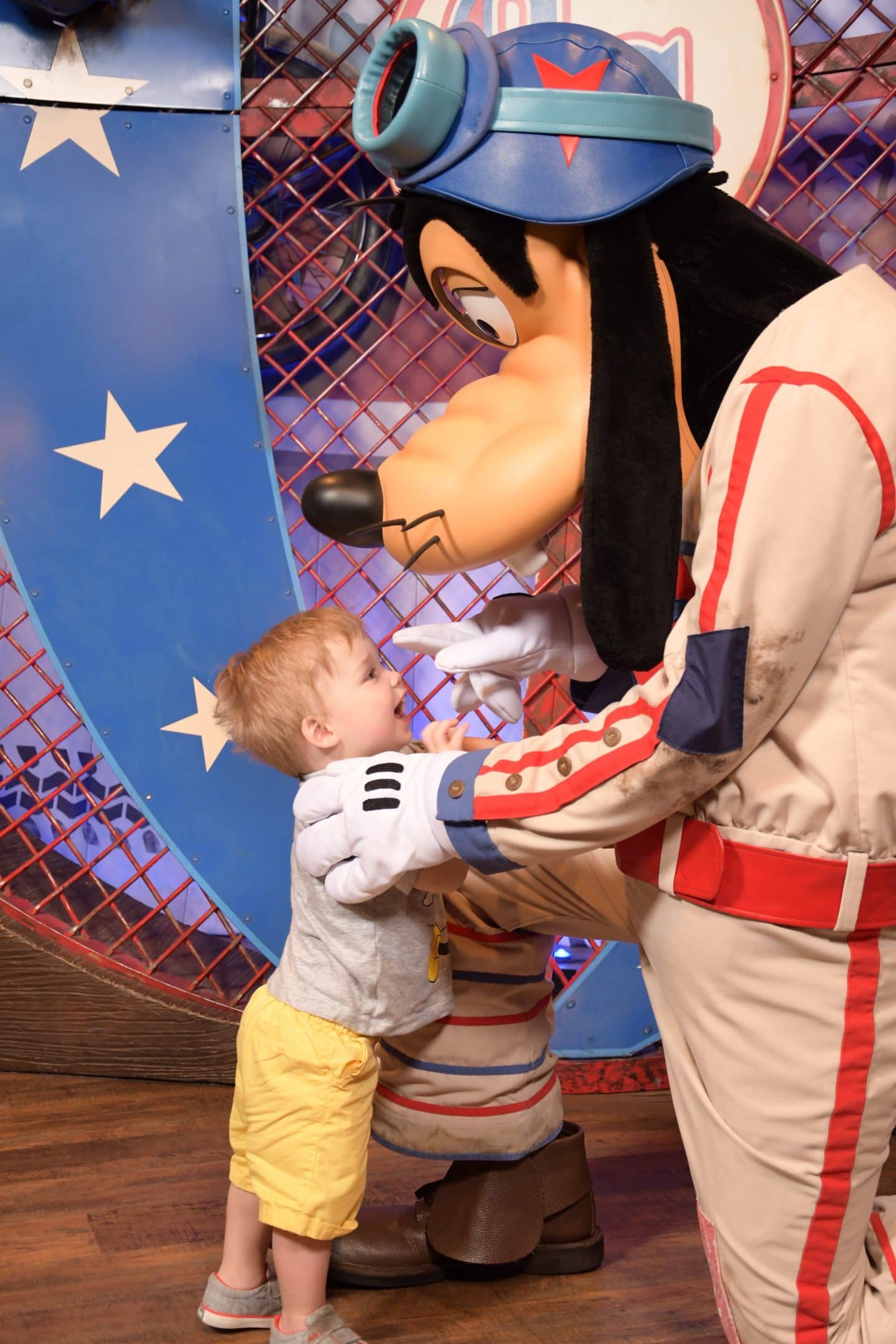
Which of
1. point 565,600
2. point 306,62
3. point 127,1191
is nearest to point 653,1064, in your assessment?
point 127,1191

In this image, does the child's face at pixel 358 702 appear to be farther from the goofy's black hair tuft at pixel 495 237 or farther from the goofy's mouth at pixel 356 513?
the goofy's black hair tuft at pixel 495 237

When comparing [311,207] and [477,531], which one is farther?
[311,207]

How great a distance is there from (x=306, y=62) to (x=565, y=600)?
1.21 metres

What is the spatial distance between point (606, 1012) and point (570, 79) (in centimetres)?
144

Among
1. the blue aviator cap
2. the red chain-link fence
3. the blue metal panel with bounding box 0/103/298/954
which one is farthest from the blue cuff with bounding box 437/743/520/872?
the blue metal panel with bounding box 0/103/298/954

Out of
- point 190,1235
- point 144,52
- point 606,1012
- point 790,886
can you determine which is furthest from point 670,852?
point 144,52

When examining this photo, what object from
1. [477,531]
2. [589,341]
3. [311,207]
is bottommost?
[477,531]

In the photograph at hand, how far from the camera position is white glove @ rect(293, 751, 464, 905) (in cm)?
112

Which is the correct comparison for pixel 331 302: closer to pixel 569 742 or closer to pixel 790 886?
pixel 569 742

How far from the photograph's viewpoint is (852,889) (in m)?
0.99

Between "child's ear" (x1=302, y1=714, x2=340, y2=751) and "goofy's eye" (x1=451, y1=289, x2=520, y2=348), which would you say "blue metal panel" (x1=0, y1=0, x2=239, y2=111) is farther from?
"child's ear" (x1=302, y1=714, x2=340, y2=751)

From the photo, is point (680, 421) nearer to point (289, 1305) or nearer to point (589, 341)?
point (589, 341)

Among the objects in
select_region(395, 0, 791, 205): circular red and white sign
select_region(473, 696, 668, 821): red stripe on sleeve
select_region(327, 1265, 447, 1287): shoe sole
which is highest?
select_region(395, 0, 791, 205): circular red and white sign

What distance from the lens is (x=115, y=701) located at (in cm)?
200
